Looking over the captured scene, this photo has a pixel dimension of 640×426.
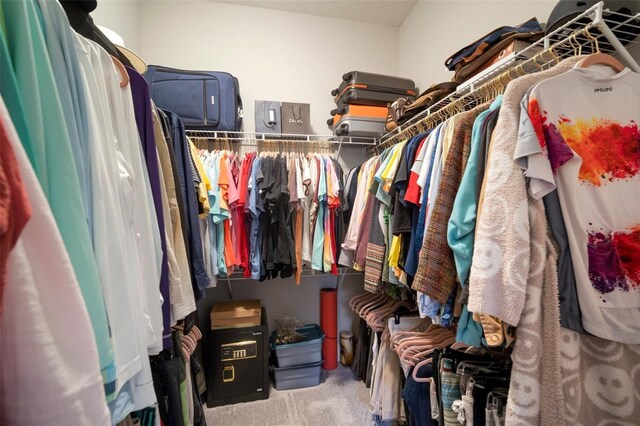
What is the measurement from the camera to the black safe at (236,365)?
1.77m

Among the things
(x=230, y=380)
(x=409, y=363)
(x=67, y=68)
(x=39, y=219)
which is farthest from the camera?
(x=230, y=380)

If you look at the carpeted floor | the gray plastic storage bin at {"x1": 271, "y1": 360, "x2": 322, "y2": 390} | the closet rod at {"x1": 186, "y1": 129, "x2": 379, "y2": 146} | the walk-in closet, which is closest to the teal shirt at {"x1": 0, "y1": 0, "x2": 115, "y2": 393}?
the walk-in closet

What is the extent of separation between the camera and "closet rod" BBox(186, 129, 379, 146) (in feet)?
6.28

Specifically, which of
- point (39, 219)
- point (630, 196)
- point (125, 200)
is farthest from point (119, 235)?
point (630, 196)

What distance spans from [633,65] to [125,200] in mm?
1431

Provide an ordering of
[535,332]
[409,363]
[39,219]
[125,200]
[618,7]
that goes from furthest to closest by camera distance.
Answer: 1. [409,363]
2. [618,7]
3. [535,332]
4. [125,200]
5. [39,219]

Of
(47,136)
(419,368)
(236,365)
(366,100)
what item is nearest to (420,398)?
(419,368)

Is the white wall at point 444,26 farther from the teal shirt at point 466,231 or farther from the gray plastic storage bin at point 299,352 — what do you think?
the gray plastic storage bin at point 299,352

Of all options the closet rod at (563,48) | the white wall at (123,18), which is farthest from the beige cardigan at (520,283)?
the white wall at (123,18)

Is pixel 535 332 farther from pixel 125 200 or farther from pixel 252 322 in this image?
pixel 252 322

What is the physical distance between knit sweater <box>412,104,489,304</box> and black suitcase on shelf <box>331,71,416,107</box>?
111cm

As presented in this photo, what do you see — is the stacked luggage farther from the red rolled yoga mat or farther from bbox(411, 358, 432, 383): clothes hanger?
bbox(411, 358, 432, 383): clothes hanger

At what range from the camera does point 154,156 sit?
750 millimetres

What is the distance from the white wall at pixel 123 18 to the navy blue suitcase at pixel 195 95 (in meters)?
0.26
